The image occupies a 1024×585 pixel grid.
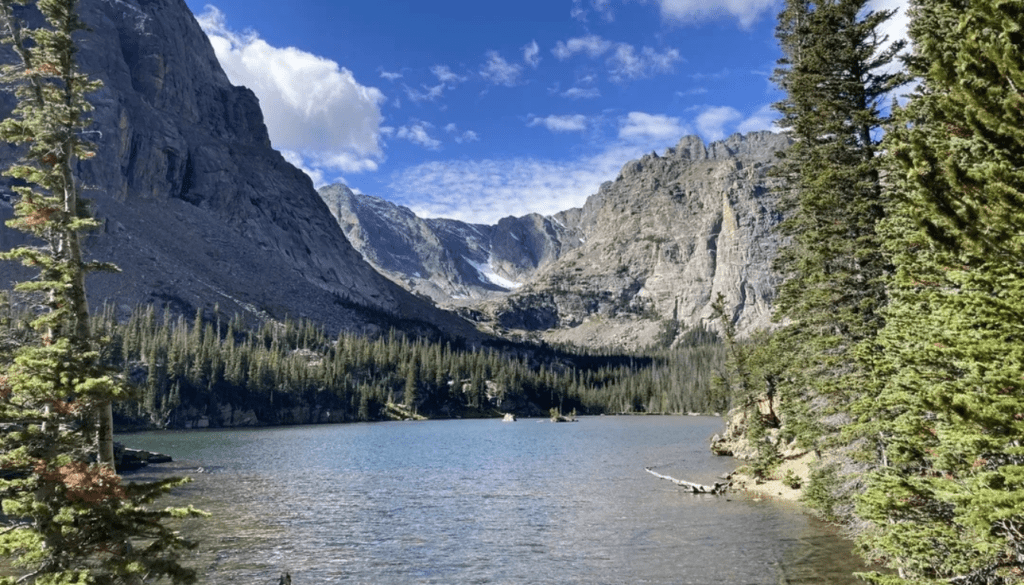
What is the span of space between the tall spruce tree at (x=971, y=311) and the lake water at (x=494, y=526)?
45.3ft

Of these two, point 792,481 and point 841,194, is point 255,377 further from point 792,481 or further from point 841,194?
point 841,194

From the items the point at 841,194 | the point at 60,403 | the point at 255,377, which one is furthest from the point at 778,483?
the point at 255,377

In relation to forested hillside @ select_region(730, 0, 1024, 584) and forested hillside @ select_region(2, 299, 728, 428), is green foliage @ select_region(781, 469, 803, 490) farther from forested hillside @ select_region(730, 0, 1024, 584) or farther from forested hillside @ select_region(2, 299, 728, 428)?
forested hillside @ select_region(2, 299, 728, 428)

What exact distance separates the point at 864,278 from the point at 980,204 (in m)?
15.0

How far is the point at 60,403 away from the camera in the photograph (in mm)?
14828

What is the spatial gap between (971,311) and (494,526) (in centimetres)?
3164

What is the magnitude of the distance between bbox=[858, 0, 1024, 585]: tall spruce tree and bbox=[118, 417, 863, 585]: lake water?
13.8 m

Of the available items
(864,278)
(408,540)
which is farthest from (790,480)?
(408,540)

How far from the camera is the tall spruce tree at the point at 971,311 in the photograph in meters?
9.93

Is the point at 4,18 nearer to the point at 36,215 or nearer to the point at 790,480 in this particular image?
the point at 36,215

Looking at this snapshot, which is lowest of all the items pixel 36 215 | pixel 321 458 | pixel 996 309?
pixel 321 458

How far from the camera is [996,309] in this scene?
9.80 m

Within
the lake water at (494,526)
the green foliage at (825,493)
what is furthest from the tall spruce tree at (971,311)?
the green foliage at (825,493)

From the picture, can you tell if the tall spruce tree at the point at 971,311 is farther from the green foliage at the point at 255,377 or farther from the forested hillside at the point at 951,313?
the green foliage at the point at 255,377
